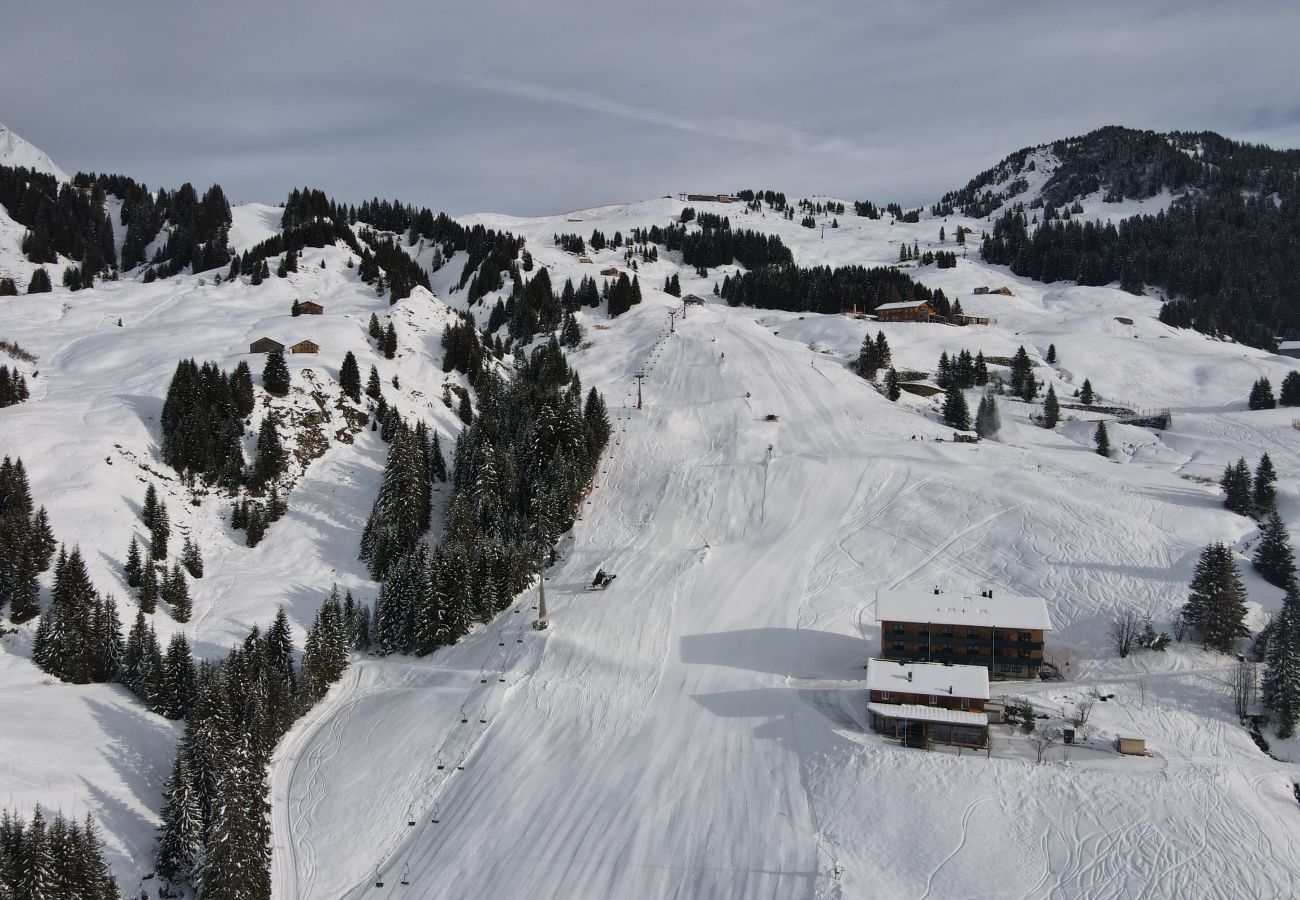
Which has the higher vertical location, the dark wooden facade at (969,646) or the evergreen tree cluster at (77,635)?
the evergreen tree cluster at (77,635)

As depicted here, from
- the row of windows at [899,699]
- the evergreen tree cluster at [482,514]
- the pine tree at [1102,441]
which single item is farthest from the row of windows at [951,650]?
the pine tree at [1102,441]

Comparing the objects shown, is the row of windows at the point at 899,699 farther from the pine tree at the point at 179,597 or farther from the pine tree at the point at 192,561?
the pine tree at the point at 192,561

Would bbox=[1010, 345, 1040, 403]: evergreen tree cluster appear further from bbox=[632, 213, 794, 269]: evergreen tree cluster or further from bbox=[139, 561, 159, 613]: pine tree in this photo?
bbox=[139, 561, 159, 613]: pine tree

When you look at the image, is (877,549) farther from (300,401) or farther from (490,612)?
(300,401)

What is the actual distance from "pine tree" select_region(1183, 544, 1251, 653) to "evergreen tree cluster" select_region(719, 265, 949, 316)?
86.5m

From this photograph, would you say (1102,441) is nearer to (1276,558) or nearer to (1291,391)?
(1276,558)

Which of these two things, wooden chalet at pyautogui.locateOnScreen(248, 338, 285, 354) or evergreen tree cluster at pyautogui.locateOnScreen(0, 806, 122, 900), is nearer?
evergreen tree cluster at pyautogui.locateOnScreen(0, 806, 122, 900)

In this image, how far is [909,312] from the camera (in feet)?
393

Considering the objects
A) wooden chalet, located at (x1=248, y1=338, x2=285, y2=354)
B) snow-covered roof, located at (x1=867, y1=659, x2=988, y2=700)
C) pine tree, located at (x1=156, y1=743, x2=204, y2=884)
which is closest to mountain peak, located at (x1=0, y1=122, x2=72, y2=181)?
wooden chalet, located at (x1=248, y1=338, x2=285, y2=354)

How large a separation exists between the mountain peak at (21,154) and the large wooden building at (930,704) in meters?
200

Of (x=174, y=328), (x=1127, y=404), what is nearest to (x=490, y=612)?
(x=174, y=328)

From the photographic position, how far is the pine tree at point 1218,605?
42.4 metres

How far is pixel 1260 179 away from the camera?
191500mm

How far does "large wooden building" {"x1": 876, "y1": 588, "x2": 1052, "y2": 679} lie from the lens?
42.6 meters
